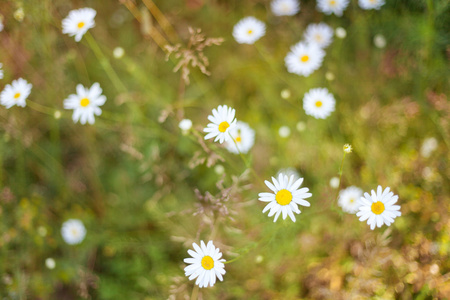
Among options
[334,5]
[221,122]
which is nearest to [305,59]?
[334,5]

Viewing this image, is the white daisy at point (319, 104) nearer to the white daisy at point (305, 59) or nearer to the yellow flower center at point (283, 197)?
the white daisy at point (305, 59)

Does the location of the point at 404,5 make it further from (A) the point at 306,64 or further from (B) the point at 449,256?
(B) the point at 449,256

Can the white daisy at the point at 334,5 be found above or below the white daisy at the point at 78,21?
above

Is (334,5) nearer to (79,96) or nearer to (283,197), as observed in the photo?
(283,197)

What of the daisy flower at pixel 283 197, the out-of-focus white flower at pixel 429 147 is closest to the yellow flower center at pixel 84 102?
the daisy flower at pixel 283 197

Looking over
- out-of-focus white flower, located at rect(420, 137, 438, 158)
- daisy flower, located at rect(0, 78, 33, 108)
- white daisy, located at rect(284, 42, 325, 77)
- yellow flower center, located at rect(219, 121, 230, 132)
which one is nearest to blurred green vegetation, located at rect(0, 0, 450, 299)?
out-of-focus white flower, located at rect(420, 137, 438, 158)

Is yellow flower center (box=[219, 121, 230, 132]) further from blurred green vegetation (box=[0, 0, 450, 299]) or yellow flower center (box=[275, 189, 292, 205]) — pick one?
yellow flower center (box=[275, 189, 292, 205])

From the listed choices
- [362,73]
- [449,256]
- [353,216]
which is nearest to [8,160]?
[353,216]
